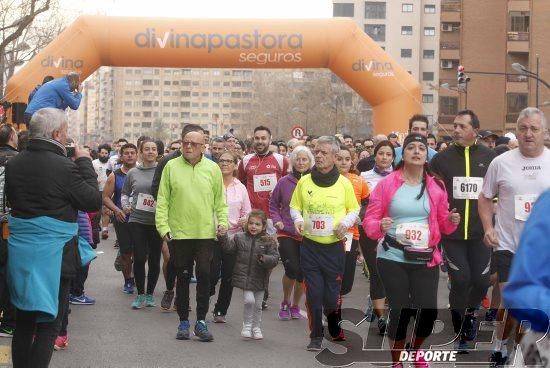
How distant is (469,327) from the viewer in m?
8.73

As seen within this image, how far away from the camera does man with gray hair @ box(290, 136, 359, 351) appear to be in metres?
8.43

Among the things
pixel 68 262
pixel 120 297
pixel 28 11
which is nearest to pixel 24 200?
pixel 68 262

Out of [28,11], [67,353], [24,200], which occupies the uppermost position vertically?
[28,11]

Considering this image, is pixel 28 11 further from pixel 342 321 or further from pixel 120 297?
pixel 342 321

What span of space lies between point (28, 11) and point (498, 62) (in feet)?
141

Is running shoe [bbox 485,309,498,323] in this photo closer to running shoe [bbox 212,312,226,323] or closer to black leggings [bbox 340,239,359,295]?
black leggings [bbox 340,239,359,295]

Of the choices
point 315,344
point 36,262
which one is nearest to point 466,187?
point 315,344

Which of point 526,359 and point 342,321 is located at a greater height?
point 526,359

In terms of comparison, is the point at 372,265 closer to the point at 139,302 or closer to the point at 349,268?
the point at 349,268

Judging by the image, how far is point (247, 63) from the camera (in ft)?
68.4

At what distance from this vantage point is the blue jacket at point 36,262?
6168mm

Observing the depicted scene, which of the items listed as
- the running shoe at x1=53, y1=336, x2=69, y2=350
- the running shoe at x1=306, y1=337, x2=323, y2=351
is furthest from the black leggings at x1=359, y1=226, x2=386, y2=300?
the running shoe at x1=53, y1=336, x2=69, y2=350

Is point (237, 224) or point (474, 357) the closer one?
point (474, 357)

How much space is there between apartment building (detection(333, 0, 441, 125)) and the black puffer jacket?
8187cm
